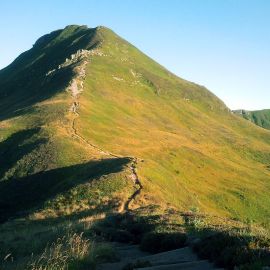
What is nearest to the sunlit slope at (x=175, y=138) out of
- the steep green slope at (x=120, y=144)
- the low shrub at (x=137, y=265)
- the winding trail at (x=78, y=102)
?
the steep green slope at (x=120, y=144)

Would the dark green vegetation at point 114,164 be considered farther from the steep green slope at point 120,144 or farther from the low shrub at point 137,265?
the low shrub at point 137,265

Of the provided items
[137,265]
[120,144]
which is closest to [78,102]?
[120,144]

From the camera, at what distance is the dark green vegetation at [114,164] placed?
823 inches

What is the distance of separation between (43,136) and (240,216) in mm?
33818

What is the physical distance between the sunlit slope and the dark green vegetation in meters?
0.42

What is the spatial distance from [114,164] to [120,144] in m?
27.4

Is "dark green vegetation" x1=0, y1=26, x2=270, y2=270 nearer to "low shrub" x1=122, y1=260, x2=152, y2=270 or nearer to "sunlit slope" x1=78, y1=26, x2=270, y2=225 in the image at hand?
"sunlit slope" x1=78, y1=26, x2=270, y2=225

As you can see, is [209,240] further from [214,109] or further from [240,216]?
[214,109]

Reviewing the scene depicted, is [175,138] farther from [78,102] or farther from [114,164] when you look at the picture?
[114,164]

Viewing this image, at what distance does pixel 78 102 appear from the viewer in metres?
111

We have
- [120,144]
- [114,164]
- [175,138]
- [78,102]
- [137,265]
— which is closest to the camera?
[137,265]

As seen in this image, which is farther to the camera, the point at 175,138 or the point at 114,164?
the point at 175,138

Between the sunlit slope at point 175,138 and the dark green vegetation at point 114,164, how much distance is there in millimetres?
420

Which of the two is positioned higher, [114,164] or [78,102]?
[78,102]
